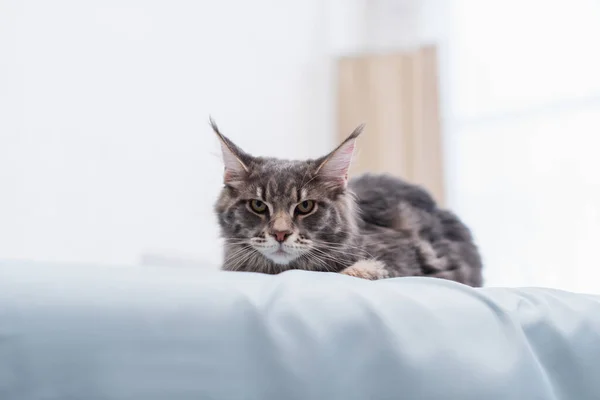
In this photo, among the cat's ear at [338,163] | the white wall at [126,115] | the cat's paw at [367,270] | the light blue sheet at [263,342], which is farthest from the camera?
the white wall at [126,115]

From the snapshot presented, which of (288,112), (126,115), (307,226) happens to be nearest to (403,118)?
(288,112)

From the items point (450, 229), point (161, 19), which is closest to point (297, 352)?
point (450, 229)

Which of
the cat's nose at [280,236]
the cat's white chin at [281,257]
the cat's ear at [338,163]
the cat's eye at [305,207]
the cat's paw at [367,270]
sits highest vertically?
the cat's ear at [338,163]

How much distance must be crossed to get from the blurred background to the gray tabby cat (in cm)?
80

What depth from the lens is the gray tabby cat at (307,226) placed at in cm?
123

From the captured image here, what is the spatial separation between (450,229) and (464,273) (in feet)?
0.78

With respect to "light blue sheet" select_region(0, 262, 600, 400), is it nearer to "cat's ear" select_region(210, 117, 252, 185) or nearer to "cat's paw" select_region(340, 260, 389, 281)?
"cat's paw" select_region(340, 260, 389, 281)

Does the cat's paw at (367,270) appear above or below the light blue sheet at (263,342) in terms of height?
below

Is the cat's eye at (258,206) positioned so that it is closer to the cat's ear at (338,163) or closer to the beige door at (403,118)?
the cat's ear at (338,163)

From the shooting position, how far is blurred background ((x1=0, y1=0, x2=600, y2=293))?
1.79 meters

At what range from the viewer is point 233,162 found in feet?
4.45

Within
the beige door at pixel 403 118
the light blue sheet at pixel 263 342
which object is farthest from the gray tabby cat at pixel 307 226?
the beige door at pixel 403 118

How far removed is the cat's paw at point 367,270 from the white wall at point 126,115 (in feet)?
2.19

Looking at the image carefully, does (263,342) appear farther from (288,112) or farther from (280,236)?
(288,112)
